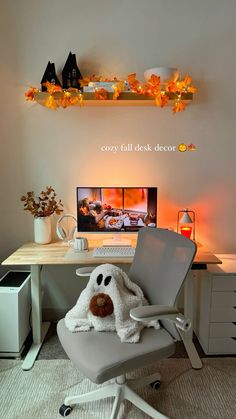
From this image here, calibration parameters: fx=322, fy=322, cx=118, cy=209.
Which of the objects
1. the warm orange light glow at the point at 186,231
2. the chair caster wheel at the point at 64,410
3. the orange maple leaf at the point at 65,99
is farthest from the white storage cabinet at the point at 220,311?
the orange maple leaf at the point at 65,99

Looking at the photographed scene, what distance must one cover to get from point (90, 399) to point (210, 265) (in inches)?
44.6

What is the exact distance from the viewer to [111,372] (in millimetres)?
1336

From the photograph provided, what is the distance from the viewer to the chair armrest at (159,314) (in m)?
1.39

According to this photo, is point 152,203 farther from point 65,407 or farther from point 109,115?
point 65,407

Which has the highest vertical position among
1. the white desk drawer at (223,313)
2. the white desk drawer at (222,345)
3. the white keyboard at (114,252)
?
the white keyboard at (114,252)

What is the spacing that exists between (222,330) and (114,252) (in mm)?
886

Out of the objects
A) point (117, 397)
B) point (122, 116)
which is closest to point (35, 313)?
point (117, 397)

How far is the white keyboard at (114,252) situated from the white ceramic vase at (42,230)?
1.38 ft

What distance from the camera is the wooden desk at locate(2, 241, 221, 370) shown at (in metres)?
2.03

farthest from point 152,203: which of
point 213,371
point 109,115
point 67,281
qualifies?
point 213,371

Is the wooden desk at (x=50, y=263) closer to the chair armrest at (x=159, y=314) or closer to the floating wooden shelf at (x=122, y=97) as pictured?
the chair armrest at (x=159, y=314)

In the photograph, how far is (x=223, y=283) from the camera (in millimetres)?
2105

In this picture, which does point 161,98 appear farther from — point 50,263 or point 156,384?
point 156,384

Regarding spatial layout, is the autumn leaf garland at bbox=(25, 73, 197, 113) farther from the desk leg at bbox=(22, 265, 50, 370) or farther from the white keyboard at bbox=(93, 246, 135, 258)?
the desk leg at bbox=(22, 265, 50, 370)
